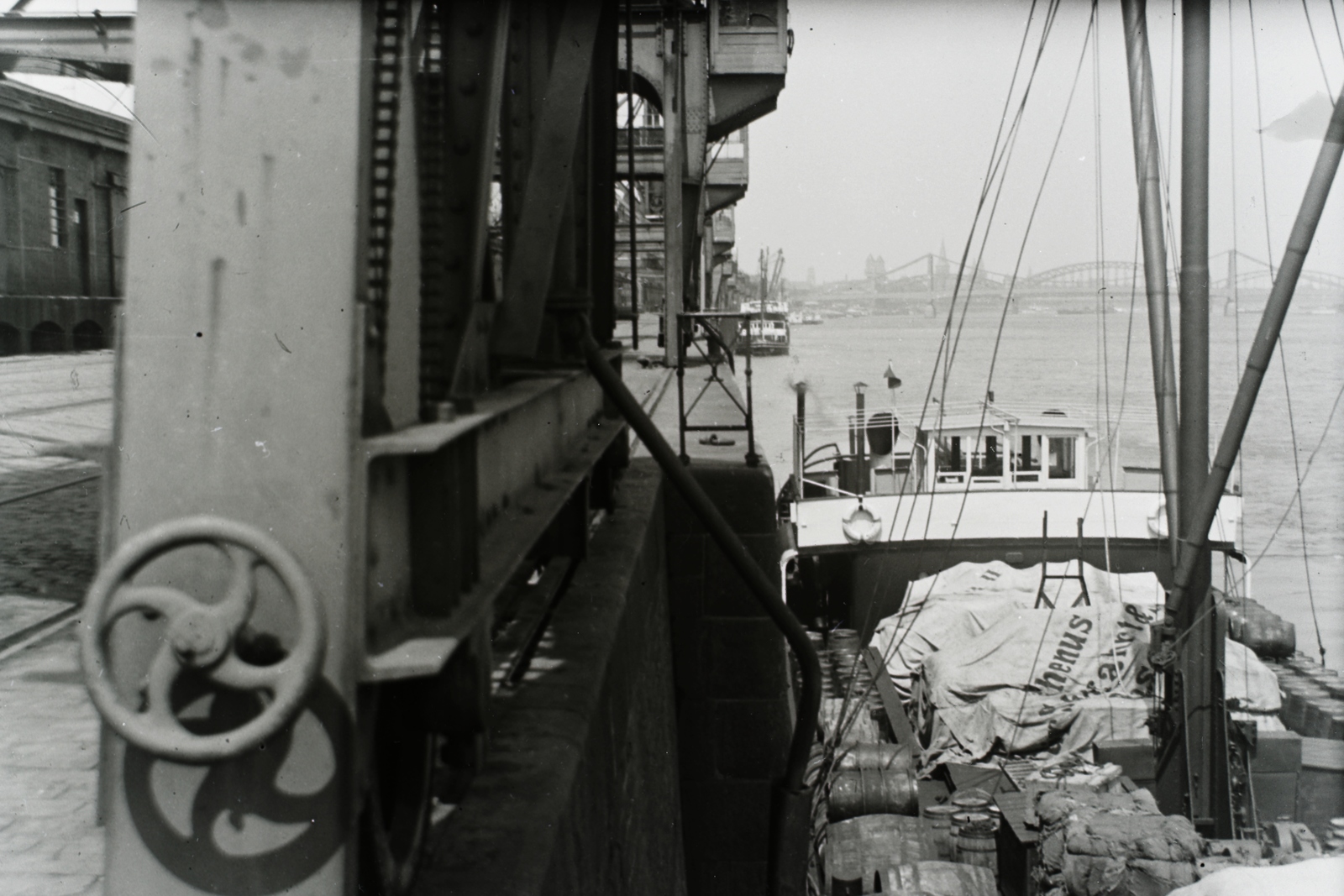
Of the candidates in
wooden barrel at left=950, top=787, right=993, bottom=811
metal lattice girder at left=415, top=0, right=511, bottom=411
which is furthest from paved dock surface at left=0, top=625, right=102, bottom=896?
wooden barrel at left=950, top=787, right=993, bottom=811

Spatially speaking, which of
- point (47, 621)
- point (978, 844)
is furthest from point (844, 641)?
point (47, 621)

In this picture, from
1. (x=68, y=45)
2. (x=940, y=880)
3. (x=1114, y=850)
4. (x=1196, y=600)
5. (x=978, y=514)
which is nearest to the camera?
(x=68, y=45)

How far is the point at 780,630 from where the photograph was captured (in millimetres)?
5797

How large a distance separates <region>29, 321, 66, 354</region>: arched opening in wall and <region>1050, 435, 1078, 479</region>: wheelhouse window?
79.2 feet

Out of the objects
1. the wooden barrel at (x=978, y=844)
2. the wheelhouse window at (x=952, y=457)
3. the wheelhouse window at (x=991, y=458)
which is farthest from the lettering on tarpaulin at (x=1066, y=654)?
the wheelhouse window at (x=991, y=458)

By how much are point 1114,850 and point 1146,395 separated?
68.9 meters

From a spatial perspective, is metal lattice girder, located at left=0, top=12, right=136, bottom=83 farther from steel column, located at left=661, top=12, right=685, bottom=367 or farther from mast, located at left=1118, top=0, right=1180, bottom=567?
steel column, located at left=661, top=12, right=685, bottom=367

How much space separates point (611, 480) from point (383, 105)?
4.18 m

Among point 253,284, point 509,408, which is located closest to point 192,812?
point 253,284

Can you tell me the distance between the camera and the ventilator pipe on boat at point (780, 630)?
3.98m

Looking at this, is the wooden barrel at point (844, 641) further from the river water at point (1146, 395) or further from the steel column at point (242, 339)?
the steel column at point (242, 339)

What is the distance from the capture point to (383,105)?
2.15m

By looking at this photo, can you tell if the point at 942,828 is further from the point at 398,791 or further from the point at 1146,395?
the point at 1146,395

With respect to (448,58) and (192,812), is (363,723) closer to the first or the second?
(192,812)
